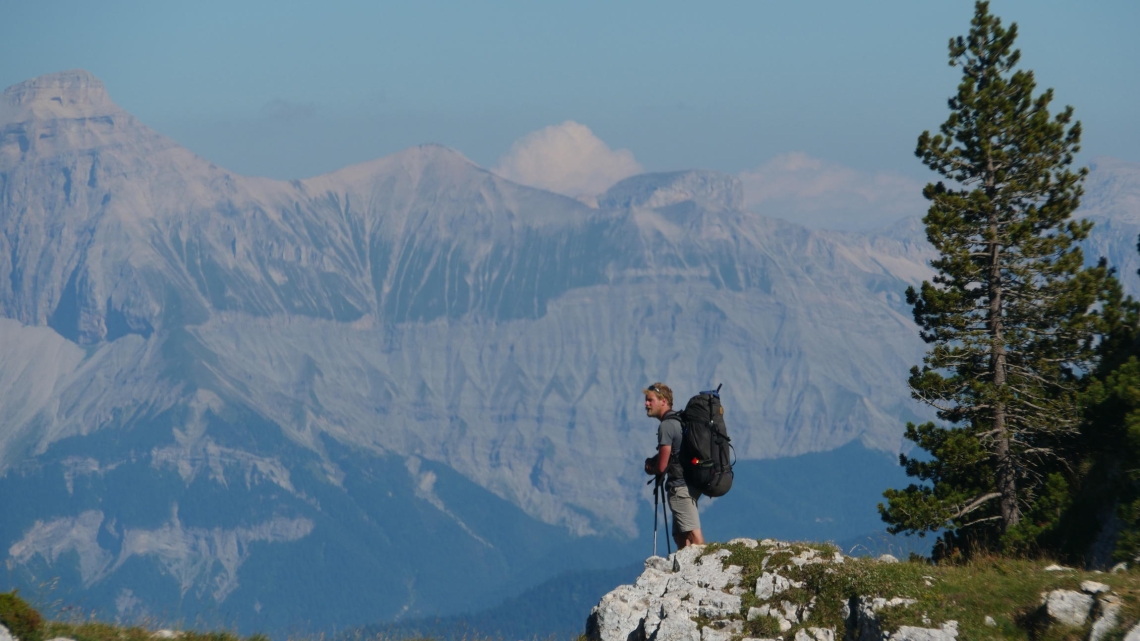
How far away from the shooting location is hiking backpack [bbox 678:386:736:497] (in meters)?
21.8

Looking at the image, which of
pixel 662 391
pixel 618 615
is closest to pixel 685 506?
pixel 662 391

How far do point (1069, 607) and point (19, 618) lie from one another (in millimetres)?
14693

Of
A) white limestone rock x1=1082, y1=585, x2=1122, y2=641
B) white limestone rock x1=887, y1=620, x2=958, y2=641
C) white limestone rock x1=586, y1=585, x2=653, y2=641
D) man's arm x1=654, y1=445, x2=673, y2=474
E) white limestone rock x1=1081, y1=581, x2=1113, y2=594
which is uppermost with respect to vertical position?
man's arm x1=654, y1=445, x2=673, y2=474

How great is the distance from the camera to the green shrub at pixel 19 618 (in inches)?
719

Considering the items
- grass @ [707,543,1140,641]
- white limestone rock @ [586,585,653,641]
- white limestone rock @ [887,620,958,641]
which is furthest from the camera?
white limestone rock @ [586,585,653,641]

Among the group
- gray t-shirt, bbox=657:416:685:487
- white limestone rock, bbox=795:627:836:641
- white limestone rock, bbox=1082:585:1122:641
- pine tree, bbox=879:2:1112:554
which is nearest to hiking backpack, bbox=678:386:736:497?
gray t-shirt, bbox=657:416:685:487

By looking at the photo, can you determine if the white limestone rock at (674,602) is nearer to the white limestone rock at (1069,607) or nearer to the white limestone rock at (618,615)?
the white limestone rock at (618,615)

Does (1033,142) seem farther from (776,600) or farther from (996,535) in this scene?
(776,600)

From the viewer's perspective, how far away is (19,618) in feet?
60.3

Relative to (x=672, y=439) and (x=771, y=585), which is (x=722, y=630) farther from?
(x=672, y=439)

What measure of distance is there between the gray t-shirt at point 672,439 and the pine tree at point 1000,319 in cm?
1748

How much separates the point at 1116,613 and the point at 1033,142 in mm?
26707

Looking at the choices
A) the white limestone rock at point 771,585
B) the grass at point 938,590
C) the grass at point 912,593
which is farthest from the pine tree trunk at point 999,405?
the white limestone rock at point 771,585

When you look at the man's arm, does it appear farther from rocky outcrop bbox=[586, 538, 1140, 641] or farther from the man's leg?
rocky outcrop bbox=[586, 538, 1140, 641]
